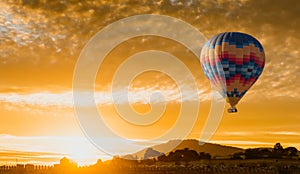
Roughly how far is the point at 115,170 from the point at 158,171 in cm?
1041

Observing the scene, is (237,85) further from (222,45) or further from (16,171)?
(16,171)

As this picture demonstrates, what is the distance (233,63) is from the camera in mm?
57125

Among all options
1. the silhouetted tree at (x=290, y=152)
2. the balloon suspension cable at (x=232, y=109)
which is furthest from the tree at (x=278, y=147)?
the balloon suspension cable at (x=232, y=109)

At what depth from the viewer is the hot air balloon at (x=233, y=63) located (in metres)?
57.0

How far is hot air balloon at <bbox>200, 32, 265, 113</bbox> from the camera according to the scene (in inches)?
2245

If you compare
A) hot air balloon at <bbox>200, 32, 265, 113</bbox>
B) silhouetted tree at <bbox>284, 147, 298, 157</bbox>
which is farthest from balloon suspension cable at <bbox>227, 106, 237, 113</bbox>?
silhouetted tree at <bbox>284, 147, 298, 157</bbox>

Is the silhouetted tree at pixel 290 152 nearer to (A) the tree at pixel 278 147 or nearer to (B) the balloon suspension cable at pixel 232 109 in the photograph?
(A) the tree at pixel 278 147

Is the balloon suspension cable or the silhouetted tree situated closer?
the balloon suspension cable

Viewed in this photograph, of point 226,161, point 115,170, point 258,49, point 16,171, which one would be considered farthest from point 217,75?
point 226,161

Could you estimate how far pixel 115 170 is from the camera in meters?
75.1

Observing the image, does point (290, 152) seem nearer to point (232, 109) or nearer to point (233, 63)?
point (232, 109)

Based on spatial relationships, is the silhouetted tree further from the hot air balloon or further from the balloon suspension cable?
the balloon suspension cable

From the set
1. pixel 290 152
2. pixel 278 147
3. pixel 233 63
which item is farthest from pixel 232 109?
pixel 290 152

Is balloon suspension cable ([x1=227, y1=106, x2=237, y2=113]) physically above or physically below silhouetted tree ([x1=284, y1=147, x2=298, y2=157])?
above
